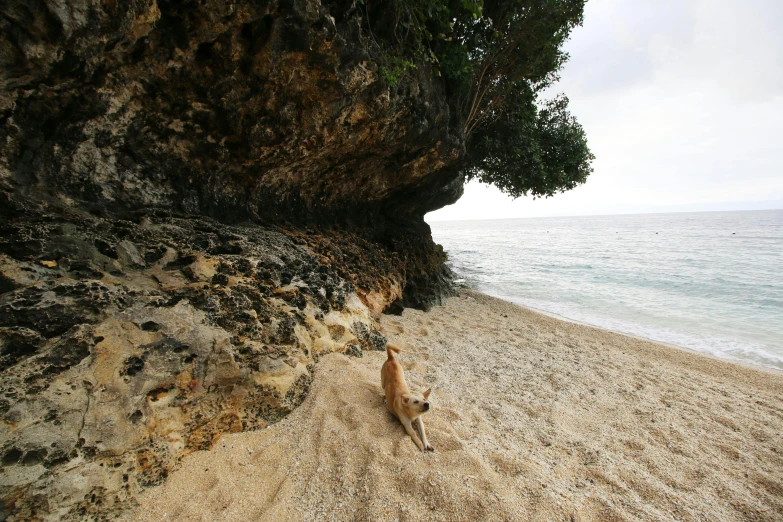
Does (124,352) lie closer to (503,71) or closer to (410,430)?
(410,430)

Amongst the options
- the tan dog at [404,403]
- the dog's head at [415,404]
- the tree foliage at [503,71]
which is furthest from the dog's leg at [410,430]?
the tree foliage at [503,71]

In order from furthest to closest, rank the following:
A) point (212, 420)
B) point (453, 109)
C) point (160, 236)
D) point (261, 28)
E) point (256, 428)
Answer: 1. point (453, 109)
2. point (261, 28)
3. point (160, 236)
4. point (256, 428)
5. point (212, 420)

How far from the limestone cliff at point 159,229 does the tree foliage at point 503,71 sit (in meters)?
0.86

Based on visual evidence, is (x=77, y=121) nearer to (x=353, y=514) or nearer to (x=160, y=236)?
(x=160, y=236)

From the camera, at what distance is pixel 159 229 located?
142 inches

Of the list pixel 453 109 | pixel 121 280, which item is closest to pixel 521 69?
pixel 453 109

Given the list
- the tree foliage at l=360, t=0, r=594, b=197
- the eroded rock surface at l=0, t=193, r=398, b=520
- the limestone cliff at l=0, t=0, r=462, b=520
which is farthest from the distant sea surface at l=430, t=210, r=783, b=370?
the eroded rock surface at l=0, t=193, r=398, b=520

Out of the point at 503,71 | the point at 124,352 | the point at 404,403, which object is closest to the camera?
the point at 124,352

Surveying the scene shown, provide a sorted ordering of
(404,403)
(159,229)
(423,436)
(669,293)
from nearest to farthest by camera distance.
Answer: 1. (423,436)
2. (404,403)
3. (159,229)
4. (669,293)

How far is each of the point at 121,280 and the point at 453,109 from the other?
784cm

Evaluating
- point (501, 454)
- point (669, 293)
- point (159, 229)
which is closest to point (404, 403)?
A: point (501, 454)

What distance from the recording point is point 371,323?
5340 mm

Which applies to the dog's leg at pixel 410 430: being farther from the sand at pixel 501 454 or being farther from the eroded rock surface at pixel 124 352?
the eroded rock surface at pixel 124 352

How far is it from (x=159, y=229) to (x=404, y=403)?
3.20 m
